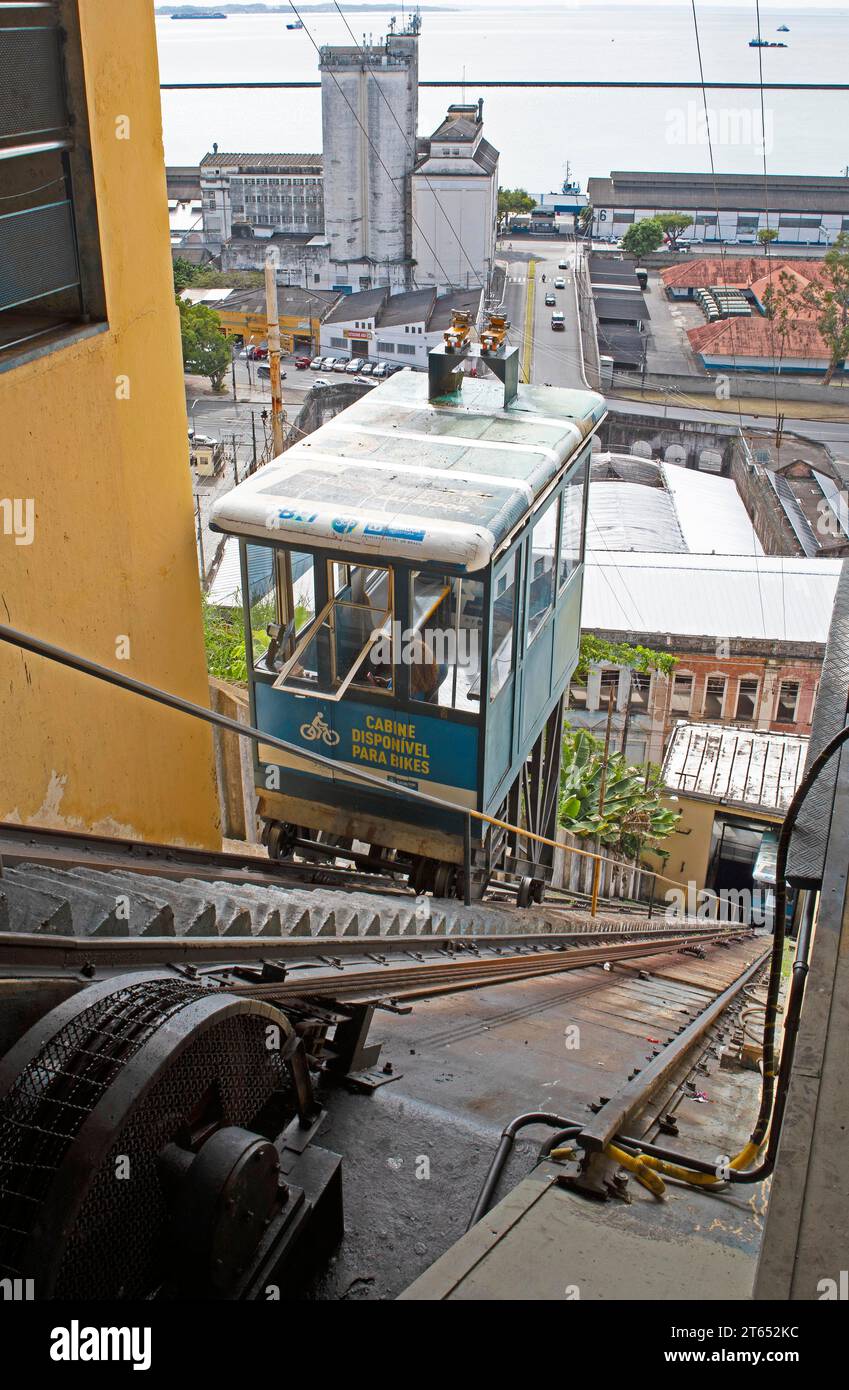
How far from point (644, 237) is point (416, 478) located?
212 feet

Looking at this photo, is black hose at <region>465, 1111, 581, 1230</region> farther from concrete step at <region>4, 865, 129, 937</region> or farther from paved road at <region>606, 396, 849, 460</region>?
paved road at <region>606, 396, 849, 460</region>

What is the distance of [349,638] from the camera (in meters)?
7.61

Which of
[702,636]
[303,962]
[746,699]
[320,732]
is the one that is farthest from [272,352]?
[746,699]

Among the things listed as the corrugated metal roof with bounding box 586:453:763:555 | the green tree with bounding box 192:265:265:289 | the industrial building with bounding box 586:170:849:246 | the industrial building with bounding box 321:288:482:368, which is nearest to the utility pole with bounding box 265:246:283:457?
the corrugated metal roof with bounding box 586:453:763:555

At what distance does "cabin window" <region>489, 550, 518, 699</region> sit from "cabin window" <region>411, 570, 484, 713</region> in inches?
5.4

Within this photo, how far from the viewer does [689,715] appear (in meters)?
23.1

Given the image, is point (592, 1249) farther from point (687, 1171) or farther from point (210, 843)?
point (210, 843)

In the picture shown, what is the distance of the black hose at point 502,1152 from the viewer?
2982mm

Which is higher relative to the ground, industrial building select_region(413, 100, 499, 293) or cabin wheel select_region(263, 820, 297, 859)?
industrial building select_region(413, 100, 499, 293)

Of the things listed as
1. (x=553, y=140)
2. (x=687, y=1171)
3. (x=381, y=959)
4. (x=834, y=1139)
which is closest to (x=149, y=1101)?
(x=834, y=1139)

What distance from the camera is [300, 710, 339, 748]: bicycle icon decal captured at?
7.72 m

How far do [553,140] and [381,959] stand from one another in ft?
491

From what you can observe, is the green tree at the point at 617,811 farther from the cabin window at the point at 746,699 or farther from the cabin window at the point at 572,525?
the cabin window at the point at 572,525

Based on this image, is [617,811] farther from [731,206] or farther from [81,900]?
[731,206]
